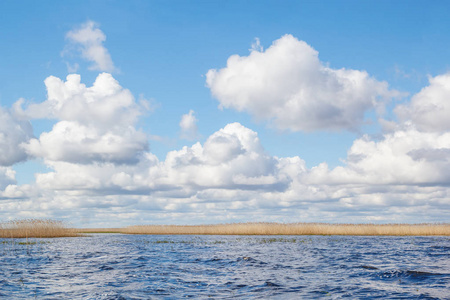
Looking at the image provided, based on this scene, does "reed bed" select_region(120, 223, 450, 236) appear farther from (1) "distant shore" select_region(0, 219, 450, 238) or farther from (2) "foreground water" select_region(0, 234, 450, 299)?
(2) "foreground water" select_region(0, 234, 450, 299)

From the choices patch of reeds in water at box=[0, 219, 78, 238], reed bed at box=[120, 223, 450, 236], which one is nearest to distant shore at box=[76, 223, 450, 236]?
reed bed at box=[120, 223, 450, 236]

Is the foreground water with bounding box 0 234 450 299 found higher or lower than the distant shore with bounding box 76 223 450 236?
lower

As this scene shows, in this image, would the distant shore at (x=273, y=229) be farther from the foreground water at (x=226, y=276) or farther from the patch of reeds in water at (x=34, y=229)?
the foreground water at (x=226, y=276)

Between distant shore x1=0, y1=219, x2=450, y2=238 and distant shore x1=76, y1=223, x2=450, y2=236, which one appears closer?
distant shore x1=0, y1=219, x2=450, y2=238

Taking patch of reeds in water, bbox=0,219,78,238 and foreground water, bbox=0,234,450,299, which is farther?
patch of reeds in water, bbox=0,219,78,238

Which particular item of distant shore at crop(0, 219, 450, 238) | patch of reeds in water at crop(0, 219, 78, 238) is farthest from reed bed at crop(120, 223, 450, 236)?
patch of reeds in water at crop(0, 219, 78, 238)

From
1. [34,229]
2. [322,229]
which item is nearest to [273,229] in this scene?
[322,229]

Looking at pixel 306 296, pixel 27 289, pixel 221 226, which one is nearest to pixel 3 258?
pixel 27 289

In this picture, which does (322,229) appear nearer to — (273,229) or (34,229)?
(273,229)

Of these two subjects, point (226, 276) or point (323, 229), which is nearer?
point (226, 276)

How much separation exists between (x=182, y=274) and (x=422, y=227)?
59.5m

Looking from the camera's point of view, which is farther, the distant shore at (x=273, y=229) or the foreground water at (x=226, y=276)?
the distant shore at (x=273, y=229)

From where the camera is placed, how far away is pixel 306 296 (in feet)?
60.1

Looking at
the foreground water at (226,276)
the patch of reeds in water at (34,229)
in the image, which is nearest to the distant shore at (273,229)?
the patch of reeds in water at (34,229)
